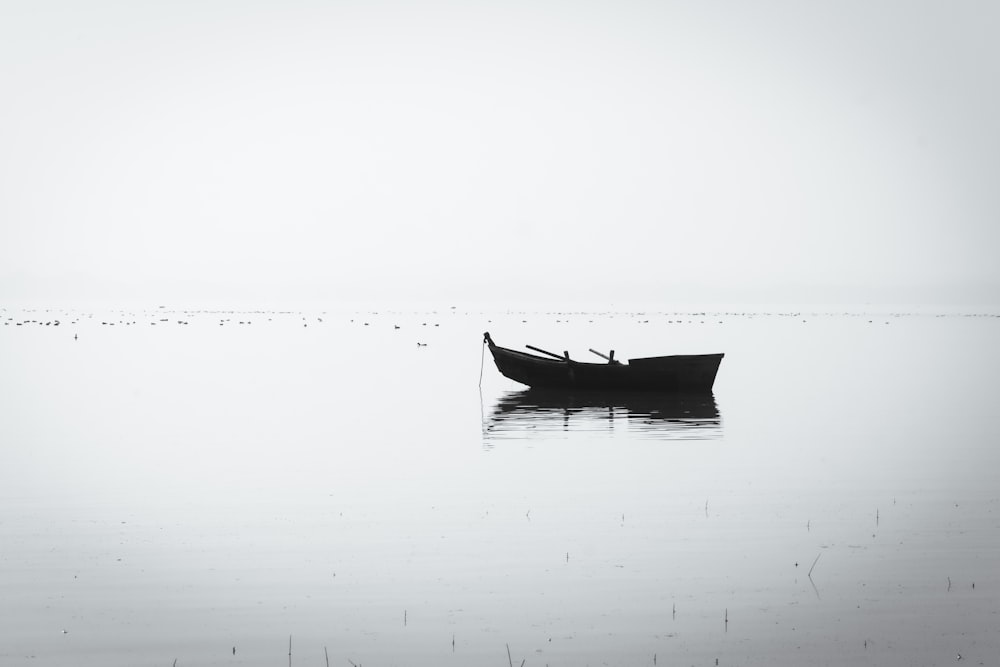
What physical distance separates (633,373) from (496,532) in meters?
23.3

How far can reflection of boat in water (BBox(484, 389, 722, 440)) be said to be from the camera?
29.1 meters

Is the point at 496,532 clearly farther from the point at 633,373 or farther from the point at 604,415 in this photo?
the point at 633,373

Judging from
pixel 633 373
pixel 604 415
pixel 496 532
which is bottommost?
pixel 496 532

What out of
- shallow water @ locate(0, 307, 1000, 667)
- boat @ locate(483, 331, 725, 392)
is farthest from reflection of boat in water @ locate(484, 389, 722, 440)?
boat @ locate(483, 331, 725, 392)

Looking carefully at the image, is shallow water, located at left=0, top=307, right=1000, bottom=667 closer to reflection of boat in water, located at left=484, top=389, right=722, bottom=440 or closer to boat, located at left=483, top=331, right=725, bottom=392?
reflection of boat in water, located at left=484, top=389, right=722, bottom=440

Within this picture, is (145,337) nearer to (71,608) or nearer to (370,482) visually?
(370,482)

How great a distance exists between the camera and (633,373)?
38.8 meters

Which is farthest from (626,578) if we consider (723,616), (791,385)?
(791,385)

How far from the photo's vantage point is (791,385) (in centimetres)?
4512

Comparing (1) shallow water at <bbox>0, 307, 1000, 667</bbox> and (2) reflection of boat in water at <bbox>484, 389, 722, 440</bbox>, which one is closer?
(1) shallow water at <bbox>0, 307, 1000, 667</bbox>

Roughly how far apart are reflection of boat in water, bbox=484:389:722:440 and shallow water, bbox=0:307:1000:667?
0.24 meters

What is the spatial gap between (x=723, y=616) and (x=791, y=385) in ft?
114

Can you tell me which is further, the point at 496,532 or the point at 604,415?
the point at 604,415

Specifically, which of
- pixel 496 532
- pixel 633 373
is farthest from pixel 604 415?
pixel 496 532
